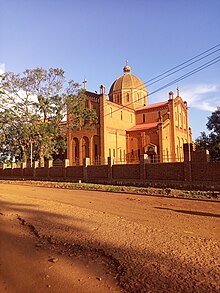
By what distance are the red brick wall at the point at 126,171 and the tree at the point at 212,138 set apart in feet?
41.1

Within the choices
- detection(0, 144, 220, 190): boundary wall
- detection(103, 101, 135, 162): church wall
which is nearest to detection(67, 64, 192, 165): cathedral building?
detection(103, 101, 135, 162): church wall

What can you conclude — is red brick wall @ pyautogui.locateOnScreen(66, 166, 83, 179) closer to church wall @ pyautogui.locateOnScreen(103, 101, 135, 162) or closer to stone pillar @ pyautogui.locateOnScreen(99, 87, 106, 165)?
stone pillar @ pyautogui.locateOnScreen(99, 87, 106, 165)

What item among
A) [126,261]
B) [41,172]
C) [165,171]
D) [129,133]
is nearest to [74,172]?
[41,172]

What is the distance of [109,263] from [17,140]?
95.4ft

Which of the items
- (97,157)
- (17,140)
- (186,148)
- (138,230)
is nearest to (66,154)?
(97,157)

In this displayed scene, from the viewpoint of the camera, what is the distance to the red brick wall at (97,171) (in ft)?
73.5

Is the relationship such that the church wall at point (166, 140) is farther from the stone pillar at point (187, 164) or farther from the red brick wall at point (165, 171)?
the stone pillar at point (187, 164)

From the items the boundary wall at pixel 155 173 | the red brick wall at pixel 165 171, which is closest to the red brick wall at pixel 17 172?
the boundary wall at pixel 155 173

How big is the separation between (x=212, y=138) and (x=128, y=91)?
20.0 meters

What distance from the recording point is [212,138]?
29.2 metres

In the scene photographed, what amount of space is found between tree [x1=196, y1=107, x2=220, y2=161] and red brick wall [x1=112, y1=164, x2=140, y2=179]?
12531 mm

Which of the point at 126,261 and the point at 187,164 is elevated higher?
the point at 187,164

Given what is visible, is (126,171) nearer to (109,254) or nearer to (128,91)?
(109,254)

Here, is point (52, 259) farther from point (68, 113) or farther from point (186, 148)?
point (68, 113)
